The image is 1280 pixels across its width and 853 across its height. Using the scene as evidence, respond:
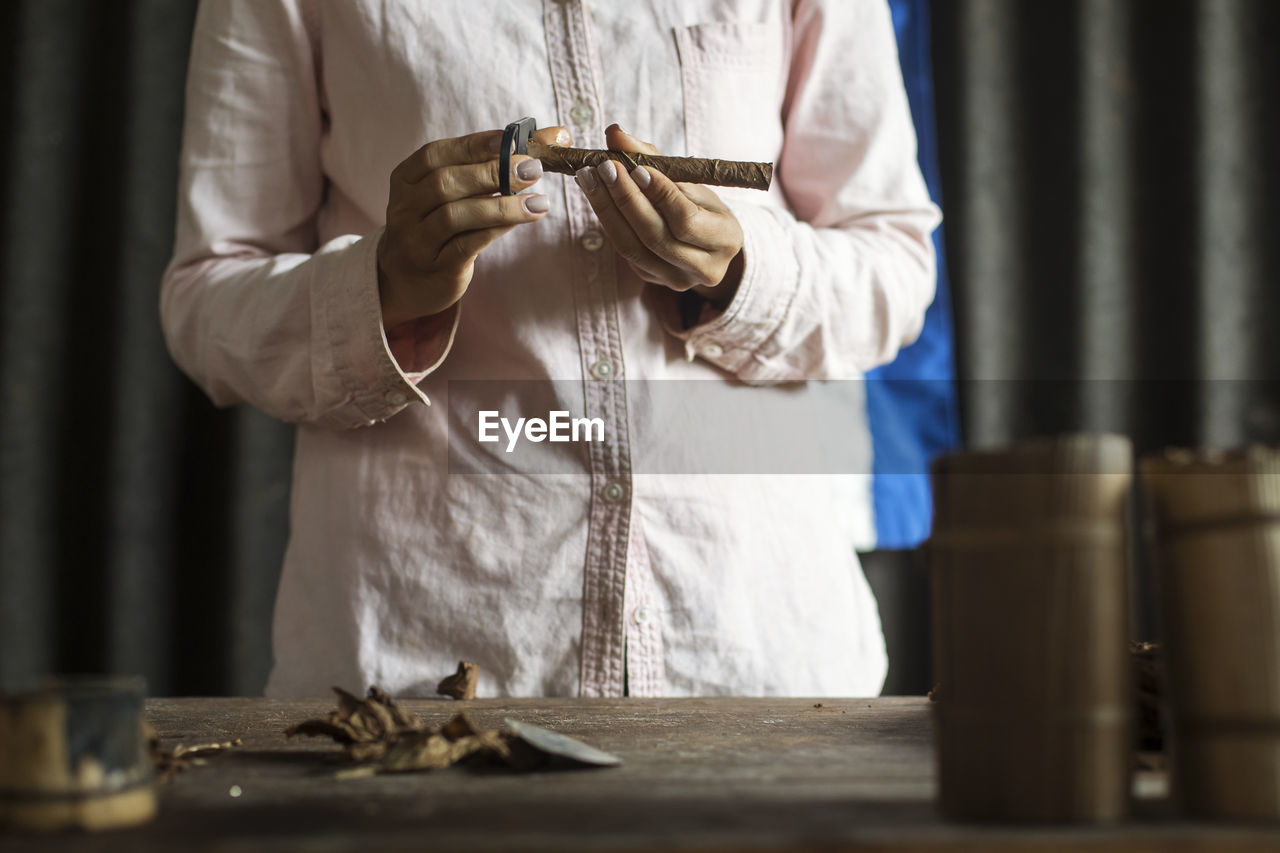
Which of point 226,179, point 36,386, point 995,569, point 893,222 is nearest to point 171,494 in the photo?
point 36,386

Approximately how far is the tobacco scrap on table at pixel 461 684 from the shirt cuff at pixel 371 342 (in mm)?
207

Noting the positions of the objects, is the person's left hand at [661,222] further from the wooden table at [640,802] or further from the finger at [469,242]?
the wooden table at [640,802]

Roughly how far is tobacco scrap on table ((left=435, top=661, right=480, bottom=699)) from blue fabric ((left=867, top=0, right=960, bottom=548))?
0.86m

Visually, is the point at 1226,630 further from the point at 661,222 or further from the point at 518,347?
the point at 518,347

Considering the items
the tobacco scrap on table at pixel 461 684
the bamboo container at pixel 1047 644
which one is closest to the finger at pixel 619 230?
the tobacco scrap on table at pixel 461 684

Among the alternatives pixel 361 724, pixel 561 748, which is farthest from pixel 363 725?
pixel 561 748

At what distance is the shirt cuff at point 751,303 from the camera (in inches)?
34.8

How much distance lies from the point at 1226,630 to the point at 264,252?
34.8 inches

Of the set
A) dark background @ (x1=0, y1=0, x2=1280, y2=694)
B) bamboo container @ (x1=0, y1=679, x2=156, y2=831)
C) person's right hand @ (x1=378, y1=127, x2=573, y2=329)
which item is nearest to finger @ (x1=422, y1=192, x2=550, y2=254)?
person's right hand @ (x1=378, y1=127, x2=573, y2=329)

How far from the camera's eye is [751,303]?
0.89 m

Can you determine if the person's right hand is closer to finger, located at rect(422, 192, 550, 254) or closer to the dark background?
finger, located at rect(422, 192, 550, 254)

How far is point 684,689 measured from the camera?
908mm

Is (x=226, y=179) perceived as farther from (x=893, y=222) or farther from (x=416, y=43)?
(x=893, y=222)

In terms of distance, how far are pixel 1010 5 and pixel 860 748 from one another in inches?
52.8
